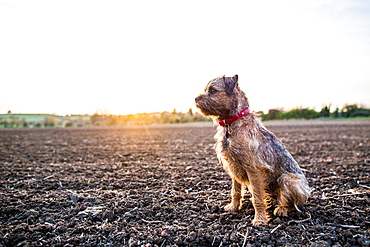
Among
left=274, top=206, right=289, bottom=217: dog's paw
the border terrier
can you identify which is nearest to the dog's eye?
the border terrier

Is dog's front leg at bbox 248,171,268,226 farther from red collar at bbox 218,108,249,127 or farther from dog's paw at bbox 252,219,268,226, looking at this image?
red collar at bbox 218,108,249,127

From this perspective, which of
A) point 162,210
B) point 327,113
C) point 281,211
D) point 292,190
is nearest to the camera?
point 292,190

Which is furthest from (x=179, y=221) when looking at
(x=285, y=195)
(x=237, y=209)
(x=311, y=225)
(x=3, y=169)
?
(x=3, y=169)

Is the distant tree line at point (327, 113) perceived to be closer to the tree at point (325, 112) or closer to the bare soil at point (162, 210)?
the tree at point (325, 112)

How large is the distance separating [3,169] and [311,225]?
10184 millimetres

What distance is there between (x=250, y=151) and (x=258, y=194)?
81cm

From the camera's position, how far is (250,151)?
4207 mm

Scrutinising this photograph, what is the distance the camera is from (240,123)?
427 centimetres

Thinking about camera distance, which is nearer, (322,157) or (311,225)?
(311,225)

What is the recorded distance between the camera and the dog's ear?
166 inches

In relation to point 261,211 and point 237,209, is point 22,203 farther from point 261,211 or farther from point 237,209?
point 261,211

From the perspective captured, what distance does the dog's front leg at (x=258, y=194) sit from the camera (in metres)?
4.27

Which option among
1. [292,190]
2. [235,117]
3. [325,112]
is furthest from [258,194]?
[325,112]

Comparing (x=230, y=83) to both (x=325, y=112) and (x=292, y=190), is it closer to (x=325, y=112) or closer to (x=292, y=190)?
(x=292, y=190)
